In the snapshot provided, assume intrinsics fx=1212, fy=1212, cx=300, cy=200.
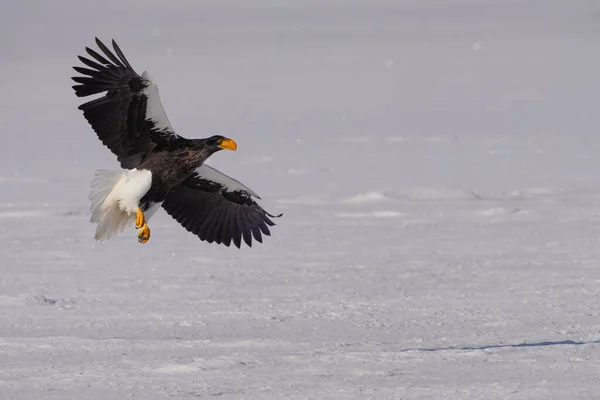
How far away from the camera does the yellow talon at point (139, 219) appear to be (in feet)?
20.3

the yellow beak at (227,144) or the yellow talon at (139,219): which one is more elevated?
the yellow beak at (227,144)

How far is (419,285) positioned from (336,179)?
5085 millimetres

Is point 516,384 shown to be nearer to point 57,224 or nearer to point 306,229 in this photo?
point 306,229

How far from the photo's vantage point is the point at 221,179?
22.7ft

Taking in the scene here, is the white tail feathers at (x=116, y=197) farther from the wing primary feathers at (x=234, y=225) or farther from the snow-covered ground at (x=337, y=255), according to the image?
the wing primary feathers at (x=234, y=225)

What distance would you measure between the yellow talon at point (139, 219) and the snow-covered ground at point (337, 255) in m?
0.66

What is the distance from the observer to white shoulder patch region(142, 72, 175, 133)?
19.8 ft

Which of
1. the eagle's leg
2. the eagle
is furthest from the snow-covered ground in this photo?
the eagle

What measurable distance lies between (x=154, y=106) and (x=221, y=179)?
96 centimetres

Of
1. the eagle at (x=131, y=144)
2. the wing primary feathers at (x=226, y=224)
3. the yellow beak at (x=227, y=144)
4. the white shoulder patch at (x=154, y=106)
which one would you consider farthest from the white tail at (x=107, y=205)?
the wing primary feathers at (x=226, y=224)

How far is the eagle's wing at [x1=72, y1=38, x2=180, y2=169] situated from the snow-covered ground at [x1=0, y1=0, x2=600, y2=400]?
3.59 ft

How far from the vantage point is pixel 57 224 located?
416 inches

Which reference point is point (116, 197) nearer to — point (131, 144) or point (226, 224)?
point (131, 144)

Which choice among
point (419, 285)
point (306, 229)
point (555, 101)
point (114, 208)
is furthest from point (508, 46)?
point (114, 208)
